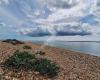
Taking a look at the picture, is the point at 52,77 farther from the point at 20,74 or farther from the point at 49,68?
the point at 20,74

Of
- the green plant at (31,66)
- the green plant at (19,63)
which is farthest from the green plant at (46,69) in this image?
the green plant at (19,63)

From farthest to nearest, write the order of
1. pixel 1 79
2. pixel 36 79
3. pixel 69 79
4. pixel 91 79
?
pixel 91 79
pixel 69 79
pixel 36 79
pixel 1 79

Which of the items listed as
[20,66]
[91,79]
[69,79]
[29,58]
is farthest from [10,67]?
[91,79]

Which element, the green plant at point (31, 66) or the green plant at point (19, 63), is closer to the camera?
the green plant at point (31, 66)

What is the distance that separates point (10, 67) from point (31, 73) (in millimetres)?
1250

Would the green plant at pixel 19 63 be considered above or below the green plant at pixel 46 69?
above

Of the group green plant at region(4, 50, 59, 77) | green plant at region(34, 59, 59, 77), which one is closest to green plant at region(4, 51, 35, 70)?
green plant at region(4, 50, 59, 77)

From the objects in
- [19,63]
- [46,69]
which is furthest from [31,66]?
[46,69]

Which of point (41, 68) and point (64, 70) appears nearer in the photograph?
point (41, 68)

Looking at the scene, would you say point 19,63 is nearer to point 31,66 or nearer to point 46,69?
point 31,66

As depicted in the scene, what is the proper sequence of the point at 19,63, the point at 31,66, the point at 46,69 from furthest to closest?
1. the point at 31,66
2. the point at 19,63
3. the point at 46,69

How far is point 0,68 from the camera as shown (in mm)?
12031

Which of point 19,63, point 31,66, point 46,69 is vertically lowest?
point 46,69

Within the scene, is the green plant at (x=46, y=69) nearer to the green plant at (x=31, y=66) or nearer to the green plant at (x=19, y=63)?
the green plant at (x=31, y=66)
